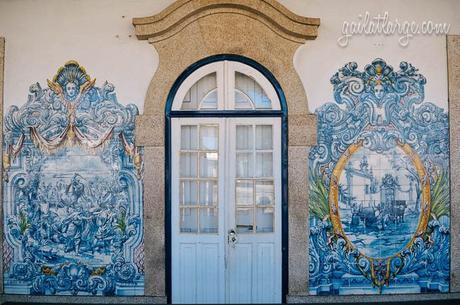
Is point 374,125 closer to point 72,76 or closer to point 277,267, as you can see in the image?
point 277,267

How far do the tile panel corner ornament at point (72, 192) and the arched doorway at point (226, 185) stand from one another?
51 cm

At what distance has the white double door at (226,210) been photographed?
A: 274 inches

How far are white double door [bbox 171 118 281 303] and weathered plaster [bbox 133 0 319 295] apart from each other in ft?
0.63

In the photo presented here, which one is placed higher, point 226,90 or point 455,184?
point 226,90

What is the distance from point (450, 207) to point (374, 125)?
4.47ft

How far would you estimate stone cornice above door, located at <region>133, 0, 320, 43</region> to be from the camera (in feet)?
22.7

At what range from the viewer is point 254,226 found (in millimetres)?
6988

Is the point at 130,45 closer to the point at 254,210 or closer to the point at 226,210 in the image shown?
the point at 226,210

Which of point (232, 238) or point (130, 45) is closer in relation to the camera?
point (232, 238)

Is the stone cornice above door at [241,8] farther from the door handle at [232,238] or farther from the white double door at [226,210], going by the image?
the door handle at [232,238]

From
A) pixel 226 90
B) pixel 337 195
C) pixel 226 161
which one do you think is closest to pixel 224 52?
pixel 226 90

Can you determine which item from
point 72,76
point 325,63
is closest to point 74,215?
point 72,76

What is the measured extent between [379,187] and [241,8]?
8.98ft

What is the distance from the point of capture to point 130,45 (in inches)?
278
